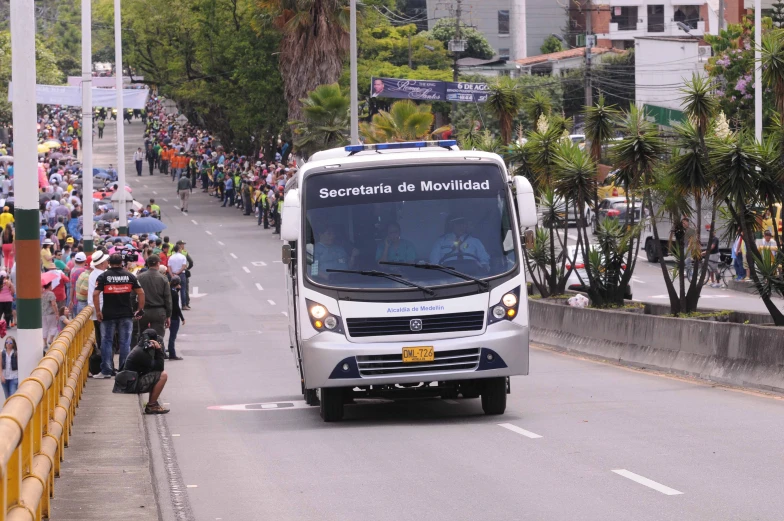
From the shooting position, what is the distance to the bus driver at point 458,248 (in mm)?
13359

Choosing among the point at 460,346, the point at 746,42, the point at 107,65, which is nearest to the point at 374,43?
the point at 746,42

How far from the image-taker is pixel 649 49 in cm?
7388

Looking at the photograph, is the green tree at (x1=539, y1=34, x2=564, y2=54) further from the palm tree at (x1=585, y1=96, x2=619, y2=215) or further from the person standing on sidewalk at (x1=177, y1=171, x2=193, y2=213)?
the palm tree at (x1=585, y1=96, x2=619, y2=215)

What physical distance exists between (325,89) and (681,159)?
2466 cm

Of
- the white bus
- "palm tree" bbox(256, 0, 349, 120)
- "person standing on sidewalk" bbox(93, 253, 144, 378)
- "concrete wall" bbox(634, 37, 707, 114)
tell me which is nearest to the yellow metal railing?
the white bus

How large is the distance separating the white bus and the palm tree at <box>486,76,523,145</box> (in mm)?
16740

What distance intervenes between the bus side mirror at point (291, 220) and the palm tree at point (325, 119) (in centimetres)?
2864

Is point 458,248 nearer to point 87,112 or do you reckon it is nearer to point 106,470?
point 106,470

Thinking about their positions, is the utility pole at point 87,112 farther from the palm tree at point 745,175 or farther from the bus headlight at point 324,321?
the bus headlight at point 324,321

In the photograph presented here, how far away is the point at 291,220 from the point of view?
1334 centimetres

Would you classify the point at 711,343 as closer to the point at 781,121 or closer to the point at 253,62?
the point at 781,121

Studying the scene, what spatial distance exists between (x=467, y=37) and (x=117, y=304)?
78.3 metres

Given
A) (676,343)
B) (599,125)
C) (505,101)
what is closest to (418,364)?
(676,343)

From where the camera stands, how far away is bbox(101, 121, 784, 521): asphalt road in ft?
30.2
